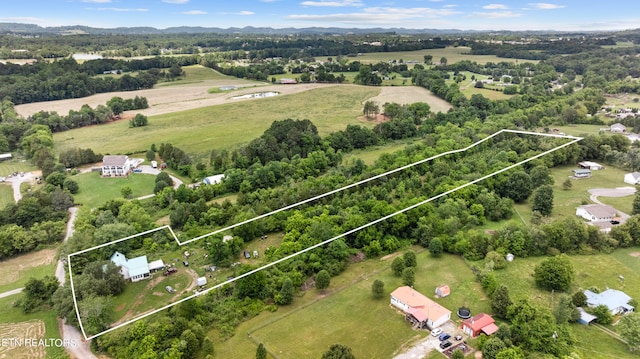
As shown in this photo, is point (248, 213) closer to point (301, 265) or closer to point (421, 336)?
point (301, 265)

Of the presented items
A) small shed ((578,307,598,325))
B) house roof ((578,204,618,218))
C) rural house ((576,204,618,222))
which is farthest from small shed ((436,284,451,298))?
house roof ((578,204,618,218))

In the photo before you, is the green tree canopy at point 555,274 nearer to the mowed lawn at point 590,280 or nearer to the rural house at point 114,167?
the mowed lawn at point 590,280

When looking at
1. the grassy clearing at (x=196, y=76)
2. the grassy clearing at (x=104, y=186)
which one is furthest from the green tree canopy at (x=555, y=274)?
the grassy clearing at (x=196, y=76)

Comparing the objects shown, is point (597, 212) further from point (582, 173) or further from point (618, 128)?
point (618, 128)

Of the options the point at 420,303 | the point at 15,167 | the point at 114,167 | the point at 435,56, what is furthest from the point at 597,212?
the point at 435,56

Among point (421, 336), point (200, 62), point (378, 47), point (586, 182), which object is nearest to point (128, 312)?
point (421, 336)
